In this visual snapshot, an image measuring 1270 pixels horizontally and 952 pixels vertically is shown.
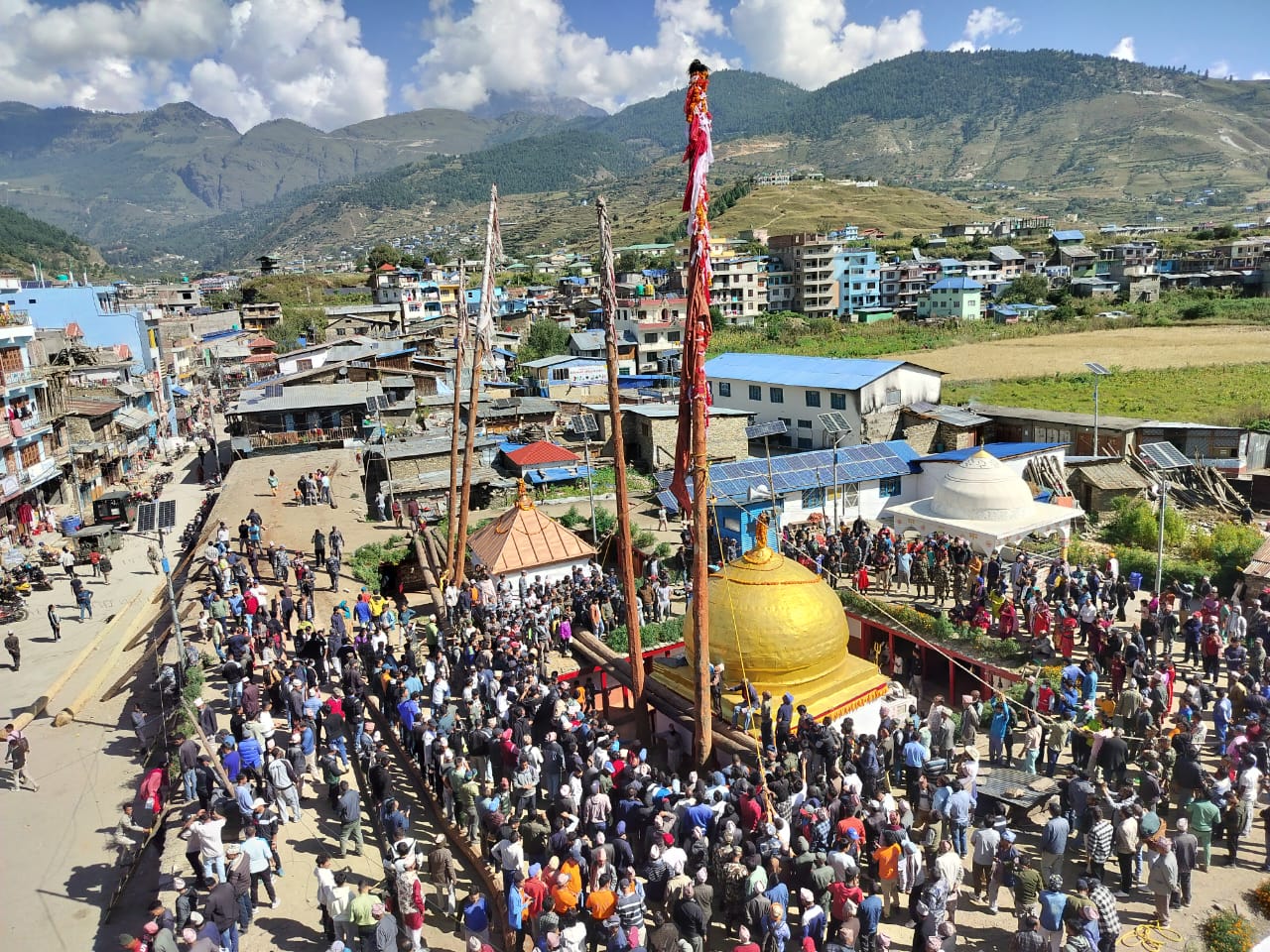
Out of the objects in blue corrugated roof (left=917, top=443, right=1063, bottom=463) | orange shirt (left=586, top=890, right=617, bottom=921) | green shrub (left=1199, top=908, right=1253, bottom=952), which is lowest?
green shrub (left=1199, top=908, right=1253, bottom=952)

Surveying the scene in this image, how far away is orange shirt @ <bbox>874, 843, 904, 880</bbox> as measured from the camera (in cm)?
1101

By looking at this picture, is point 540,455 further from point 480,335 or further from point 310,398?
point 480,335

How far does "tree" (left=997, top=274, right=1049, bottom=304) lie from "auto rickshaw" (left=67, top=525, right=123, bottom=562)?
96.3 meters

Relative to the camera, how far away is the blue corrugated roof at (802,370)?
133 feet

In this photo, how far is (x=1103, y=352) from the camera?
2798 inches

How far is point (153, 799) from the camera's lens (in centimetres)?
1330

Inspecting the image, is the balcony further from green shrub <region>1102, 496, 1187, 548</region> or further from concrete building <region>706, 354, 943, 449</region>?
green shrub <region>1102, 496, 1187, 548</region>

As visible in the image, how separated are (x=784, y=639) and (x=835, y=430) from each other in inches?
662

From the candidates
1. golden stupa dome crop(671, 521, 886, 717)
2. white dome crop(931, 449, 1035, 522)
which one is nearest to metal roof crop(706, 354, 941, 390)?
white dome crop(931, 449, 1035, 522)

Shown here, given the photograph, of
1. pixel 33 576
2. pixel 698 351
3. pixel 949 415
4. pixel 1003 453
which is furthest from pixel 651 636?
pixel 949 415

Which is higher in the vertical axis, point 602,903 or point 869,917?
point 602,903

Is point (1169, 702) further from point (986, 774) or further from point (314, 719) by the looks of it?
point (314, 719)

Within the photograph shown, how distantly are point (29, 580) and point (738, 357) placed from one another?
34.7 metres

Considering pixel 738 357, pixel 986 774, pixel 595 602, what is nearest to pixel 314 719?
pixel 595 602
